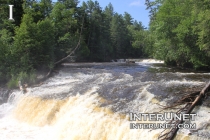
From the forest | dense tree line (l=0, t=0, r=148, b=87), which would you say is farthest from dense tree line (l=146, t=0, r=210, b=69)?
dense tree line (l=0, t=0, r=148, b=87)

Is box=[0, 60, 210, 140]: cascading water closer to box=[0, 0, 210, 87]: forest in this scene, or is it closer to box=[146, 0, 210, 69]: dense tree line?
box=[0, 0, 210, 87]: forest

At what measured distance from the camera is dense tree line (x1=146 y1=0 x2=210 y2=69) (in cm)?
1613

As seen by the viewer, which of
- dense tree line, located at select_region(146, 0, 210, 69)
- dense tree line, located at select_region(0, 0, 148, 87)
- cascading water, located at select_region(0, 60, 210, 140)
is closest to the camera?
cascading water, located at select_region(0, 60, 210, 140)

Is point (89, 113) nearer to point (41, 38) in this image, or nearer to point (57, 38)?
point (41, 38)

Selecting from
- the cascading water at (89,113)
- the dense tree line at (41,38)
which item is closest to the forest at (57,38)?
the dense tree line at (41,38)

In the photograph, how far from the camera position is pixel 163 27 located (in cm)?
1955

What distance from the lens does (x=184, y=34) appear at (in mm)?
17875

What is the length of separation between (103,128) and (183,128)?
9.42 ft

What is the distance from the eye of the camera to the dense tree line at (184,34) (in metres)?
16.1

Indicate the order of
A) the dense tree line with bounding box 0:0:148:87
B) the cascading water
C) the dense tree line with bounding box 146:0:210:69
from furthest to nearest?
1. the dense tree line with bounding box 0:0:148:87
2. the dense tree line with bounding box 146:0:210:69
3. the cascading water

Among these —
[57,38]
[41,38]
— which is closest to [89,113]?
[41,38]

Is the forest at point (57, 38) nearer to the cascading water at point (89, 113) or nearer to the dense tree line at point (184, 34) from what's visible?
the dense tree line at point (184, 34)

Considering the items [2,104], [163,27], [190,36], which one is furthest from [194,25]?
[2,104]

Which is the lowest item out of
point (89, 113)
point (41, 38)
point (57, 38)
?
point (89, 113)
